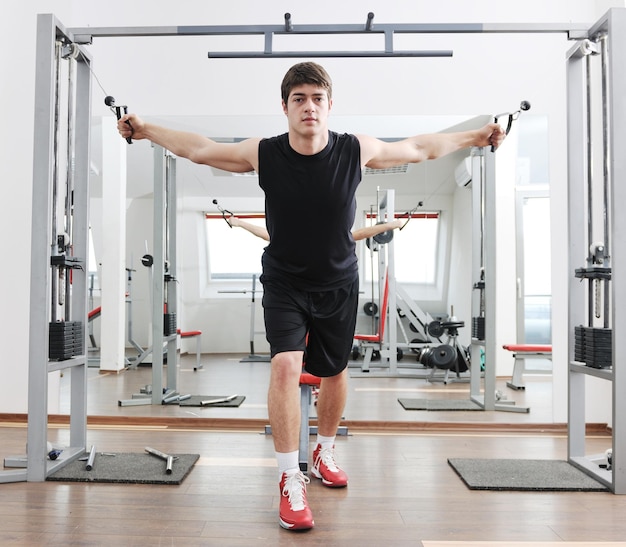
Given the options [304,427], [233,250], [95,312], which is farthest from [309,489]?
[95,312]

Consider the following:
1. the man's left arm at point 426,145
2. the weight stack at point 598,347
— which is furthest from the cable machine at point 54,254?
the weight stack at point 598,347

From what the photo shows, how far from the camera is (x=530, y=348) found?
11.1 feet

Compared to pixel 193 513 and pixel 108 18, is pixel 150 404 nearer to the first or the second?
pixel 193 513

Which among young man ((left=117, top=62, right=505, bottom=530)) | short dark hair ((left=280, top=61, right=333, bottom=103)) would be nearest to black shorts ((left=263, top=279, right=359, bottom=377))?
young man ((left=117, top=62, right=505, bottom=530))


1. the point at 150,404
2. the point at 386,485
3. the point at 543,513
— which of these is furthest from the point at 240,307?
the point at 543,513

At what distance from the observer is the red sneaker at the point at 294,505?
1.70 metres

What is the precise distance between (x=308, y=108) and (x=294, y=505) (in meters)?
1.19

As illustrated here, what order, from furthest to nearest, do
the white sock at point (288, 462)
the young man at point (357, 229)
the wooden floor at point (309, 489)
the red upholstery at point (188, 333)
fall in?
the red upholstery at point (188, 333)
the young man at point (357, 229)
the white sock at point (288, 462)
the wooden floor at point (309, 489)

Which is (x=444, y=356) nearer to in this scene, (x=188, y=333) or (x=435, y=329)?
(x=435, y=329)

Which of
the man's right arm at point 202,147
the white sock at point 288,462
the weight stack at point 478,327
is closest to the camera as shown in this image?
the white sock at point 288,462

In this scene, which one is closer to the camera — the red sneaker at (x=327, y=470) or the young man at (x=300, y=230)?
the young man at (x=300, y=230)

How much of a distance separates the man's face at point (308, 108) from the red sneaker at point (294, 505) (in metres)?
1.06

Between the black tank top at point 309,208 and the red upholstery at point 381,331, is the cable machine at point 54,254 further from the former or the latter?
the red upholstery at point 381,331

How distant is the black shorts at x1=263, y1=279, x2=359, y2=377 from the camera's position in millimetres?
1909
